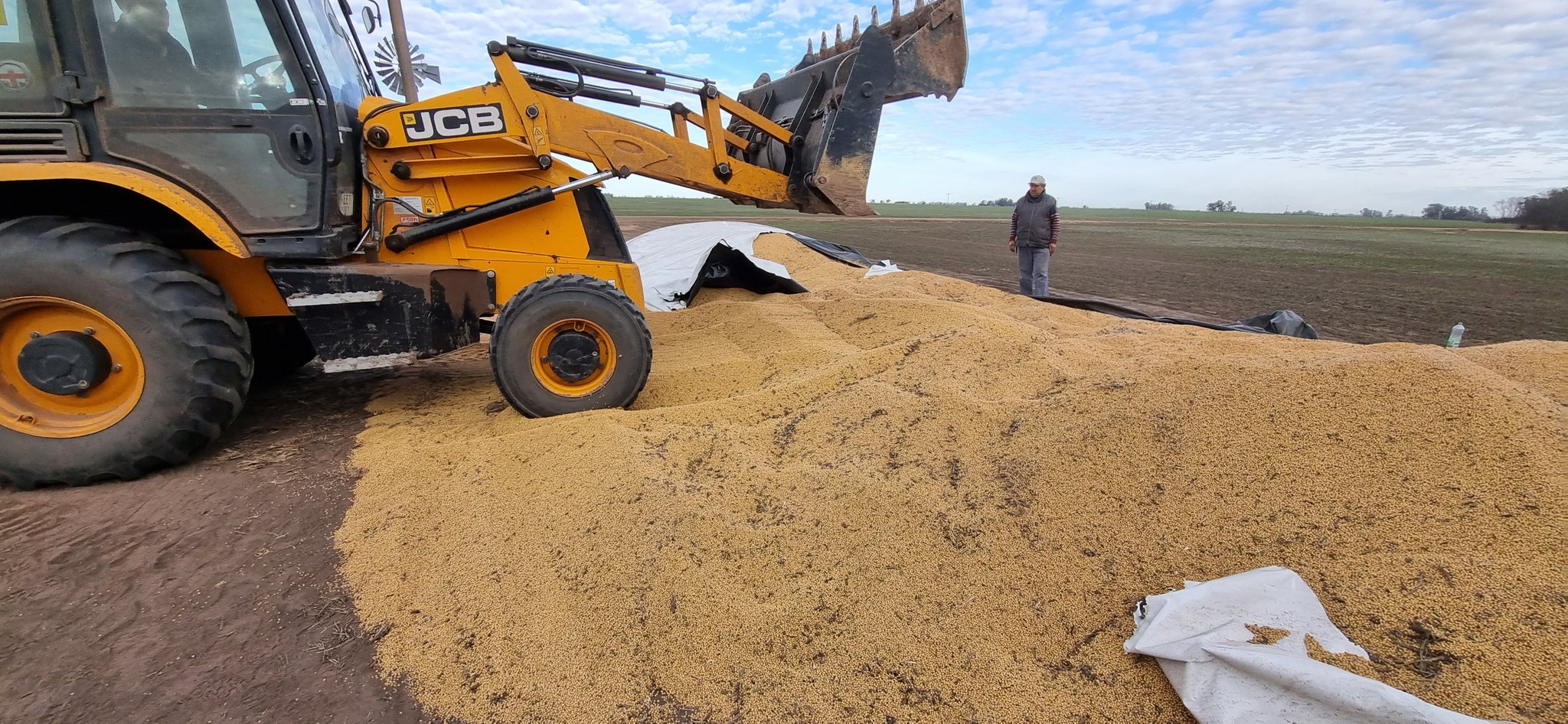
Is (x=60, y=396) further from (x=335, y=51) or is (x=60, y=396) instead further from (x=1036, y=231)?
(x=1036, y=231)

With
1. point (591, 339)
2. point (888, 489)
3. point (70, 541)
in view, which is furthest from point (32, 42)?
point (888, 489)

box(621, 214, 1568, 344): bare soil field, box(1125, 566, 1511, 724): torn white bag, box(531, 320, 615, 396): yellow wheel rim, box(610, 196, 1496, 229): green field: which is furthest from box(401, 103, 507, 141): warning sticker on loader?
box(610, 196, 1496, 229): green field

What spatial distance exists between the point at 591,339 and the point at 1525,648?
11.4 ft

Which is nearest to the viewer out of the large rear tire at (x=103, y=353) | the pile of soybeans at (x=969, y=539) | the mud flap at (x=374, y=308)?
the pile of soybeans at (x=969, y=539)

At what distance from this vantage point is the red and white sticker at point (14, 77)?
9.36 feet

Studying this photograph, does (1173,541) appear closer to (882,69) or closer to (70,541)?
(882,69)

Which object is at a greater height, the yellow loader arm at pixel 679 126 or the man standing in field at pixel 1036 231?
the yellow loader arm at pixel 679 126

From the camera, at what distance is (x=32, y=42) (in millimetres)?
2855

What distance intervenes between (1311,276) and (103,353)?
1754 centimetres

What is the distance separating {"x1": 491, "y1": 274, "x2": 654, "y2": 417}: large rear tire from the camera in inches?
140

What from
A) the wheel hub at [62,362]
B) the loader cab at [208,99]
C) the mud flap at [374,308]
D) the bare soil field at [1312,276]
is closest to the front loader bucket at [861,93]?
the mud flap at [374,308]

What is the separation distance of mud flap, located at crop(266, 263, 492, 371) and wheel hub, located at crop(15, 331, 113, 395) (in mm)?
748

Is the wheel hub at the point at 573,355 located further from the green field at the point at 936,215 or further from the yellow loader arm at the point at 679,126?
the green field at the point at 936,215

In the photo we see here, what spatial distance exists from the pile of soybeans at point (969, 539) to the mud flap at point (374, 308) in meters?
0.61
